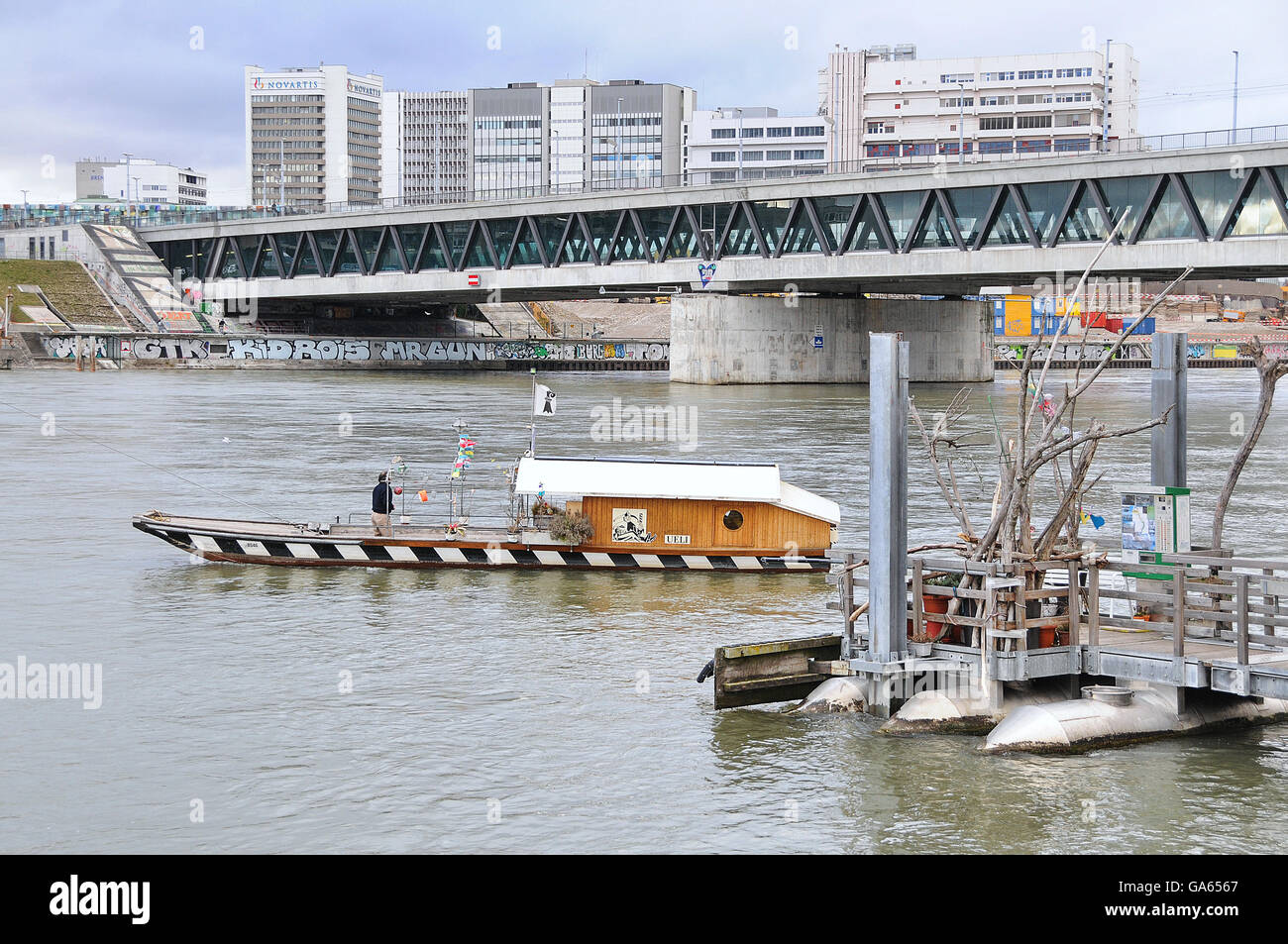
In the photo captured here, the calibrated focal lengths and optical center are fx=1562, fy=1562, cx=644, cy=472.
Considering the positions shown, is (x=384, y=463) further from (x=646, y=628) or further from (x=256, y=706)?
(x=256, y=706)

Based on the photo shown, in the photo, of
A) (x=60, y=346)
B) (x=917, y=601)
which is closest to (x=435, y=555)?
(x=917, y=601)

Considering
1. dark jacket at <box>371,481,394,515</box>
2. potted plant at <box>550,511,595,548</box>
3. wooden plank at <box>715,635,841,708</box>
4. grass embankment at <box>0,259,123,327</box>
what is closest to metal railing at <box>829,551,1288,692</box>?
wooden plank at <box>715,635,841,708</box>

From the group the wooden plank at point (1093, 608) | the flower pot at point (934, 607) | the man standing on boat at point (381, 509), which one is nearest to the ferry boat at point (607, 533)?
the man standing on boat at point (381, 509)

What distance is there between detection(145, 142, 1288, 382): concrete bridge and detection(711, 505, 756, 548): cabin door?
41.7 m

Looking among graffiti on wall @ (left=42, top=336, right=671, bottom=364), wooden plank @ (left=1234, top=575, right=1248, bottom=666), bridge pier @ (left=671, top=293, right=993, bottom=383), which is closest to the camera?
Answer: wooden plank @ (left=1234, top=575, right=1248, bottom=666)

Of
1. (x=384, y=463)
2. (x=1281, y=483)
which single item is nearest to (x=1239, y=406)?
(x=1281, y=483)

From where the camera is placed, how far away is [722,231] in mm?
102125

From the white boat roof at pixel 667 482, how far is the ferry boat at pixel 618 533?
0.07ft

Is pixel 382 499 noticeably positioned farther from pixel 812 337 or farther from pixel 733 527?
pixel 812 337

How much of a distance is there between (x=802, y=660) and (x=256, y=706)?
7.79 m

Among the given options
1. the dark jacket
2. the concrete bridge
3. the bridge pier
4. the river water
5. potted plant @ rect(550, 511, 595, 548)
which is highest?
the concrete bridge

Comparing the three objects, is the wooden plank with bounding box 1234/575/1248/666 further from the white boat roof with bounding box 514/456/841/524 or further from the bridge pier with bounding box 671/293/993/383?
the bridge pier with bounding box 671/293/993/383

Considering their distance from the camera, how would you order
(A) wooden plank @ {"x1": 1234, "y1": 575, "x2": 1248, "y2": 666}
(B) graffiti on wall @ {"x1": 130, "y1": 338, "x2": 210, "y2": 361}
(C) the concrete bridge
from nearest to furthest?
(A) wooden plank @ {"x1": 1234, "y1": 575, "x2": 1248, "y2": 666} → (C) the concrete bridge → (B) graffiti on wall @ {"x1": 130, "y1": 338, "x2": 210, "y2": 361}

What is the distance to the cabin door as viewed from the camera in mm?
34312
